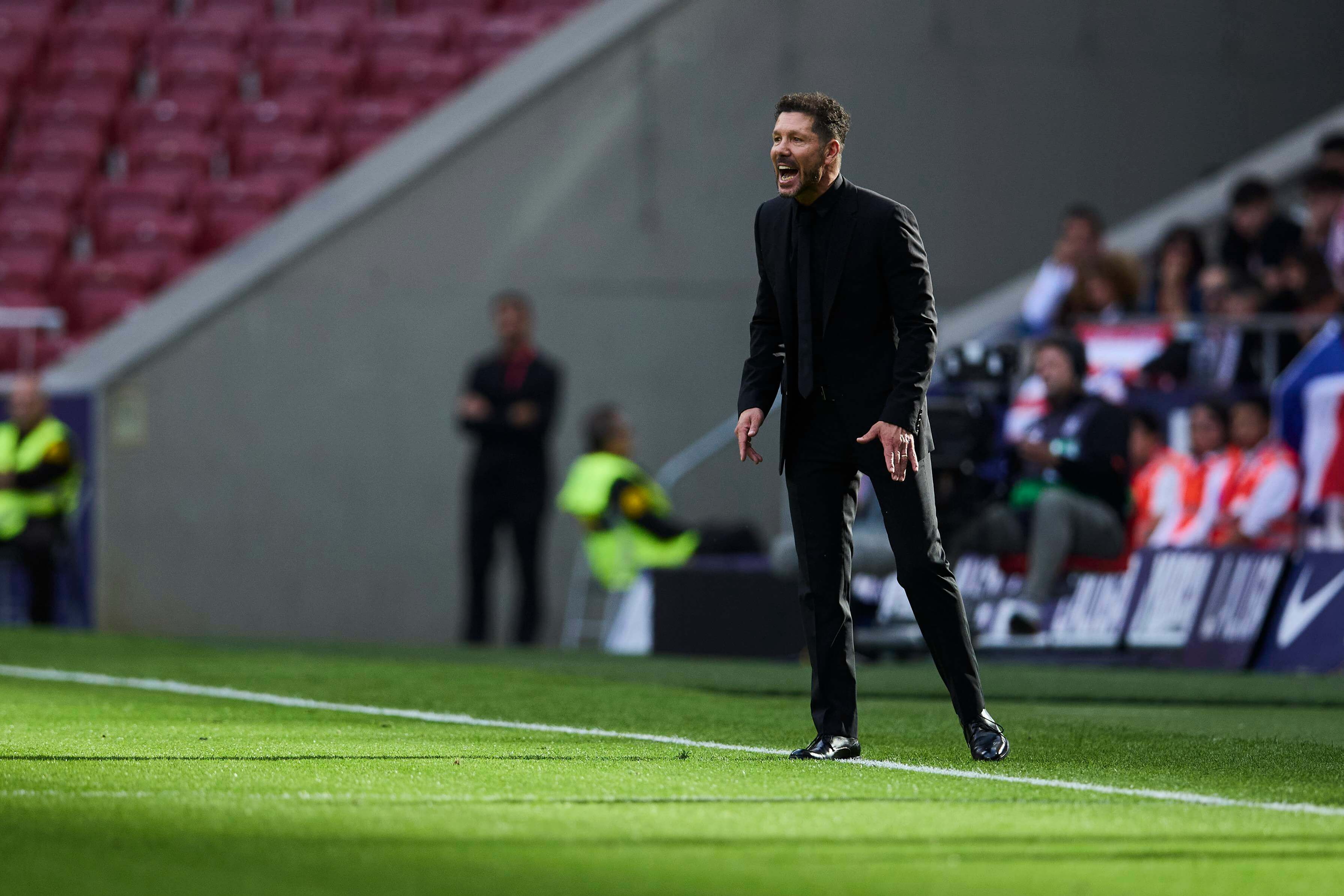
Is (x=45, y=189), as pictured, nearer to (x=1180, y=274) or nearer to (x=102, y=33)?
(x=102, y=33)

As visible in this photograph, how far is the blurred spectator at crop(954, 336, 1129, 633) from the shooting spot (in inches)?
474

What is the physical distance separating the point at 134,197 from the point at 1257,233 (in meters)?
9.73

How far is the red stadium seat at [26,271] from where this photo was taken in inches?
731

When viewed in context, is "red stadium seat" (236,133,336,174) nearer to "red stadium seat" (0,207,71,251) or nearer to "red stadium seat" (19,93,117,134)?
"red stadium seat" (19,93,117,134)

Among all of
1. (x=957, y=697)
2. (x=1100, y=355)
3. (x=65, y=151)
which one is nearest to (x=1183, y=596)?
(x=1100, y=355)

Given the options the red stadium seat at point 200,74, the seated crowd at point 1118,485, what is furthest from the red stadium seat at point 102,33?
the seated crowd at point 1118,485

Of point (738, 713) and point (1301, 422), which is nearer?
point (738, 713)

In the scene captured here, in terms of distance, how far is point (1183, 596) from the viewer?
39.5ft

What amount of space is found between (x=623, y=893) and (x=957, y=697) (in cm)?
253

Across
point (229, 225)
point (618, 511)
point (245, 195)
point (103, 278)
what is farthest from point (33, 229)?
point (618, 511)

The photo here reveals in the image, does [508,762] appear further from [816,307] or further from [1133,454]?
[1133,454]

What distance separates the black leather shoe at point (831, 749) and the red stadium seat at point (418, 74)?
1455 cm

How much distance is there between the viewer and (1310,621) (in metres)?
11.5

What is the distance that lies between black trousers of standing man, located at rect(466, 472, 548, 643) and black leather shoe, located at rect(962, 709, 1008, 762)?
361 inches
